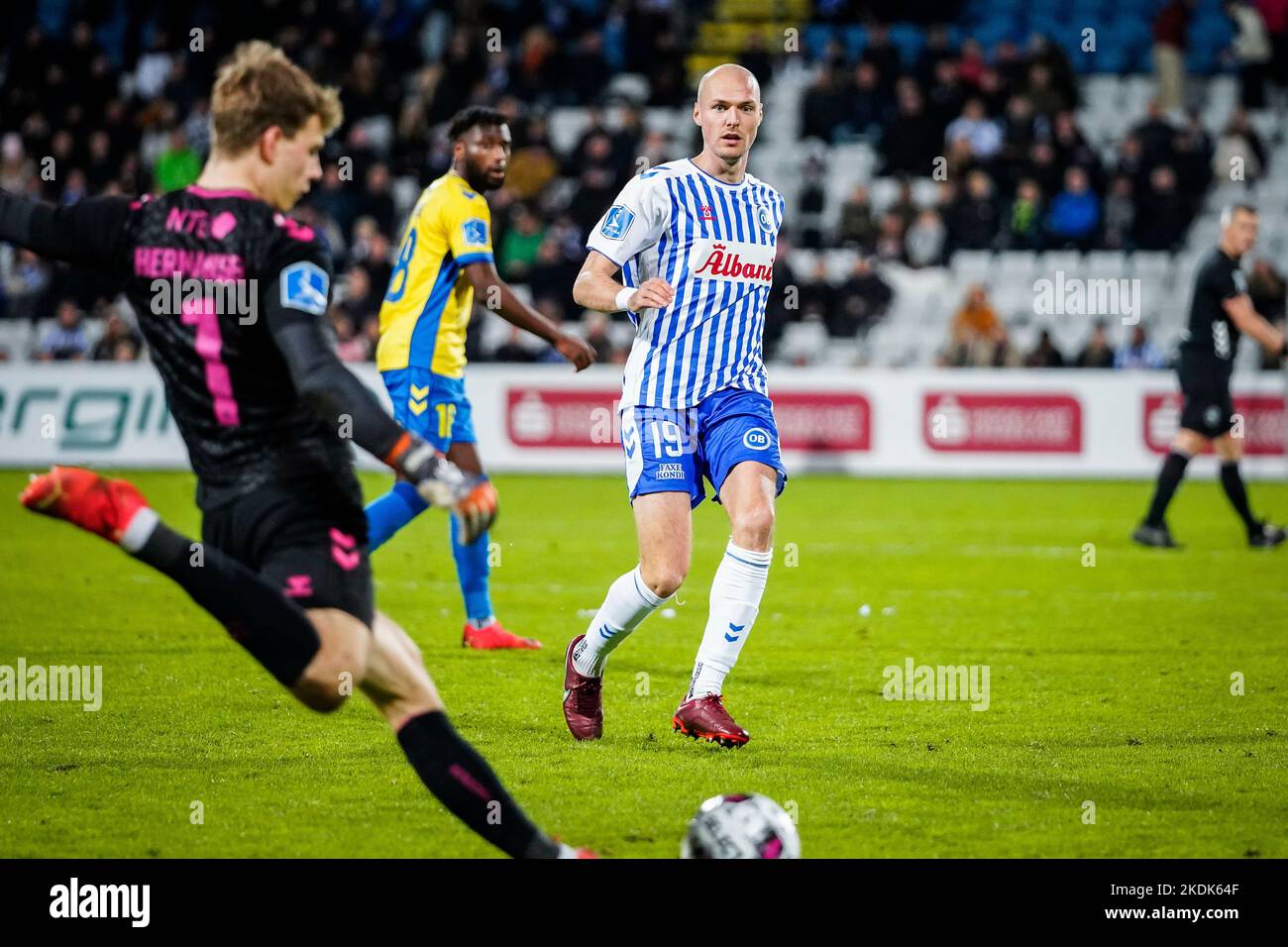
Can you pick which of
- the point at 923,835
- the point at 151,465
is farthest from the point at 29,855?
the point at 151,465

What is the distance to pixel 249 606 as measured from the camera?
4.16 meters

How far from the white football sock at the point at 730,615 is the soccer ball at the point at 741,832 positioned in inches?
69.0

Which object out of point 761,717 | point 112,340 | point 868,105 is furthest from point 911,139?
point 761,717

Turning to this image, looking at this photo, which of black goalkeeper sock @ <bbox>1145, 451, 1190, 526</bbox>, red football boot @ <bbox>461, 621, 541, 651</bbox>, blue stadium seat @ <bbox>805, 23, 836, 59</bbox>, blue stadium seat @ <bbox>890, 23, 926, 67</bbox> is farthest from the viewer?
blue stadium seat @ <bbox>805, 23, 836, 59</bbox>

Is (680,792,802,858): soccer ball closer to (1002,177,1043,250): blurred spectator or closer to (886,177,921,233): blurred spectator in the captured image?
(886,177,921,233): blurred spectator

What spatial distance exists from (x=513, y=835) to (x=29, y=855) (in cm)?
147

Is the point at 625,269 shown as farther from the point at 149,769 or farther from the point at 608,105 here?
the point at 608,105

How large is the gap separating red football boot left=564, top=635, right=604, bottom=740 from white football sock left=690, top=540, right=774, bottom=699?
38 cm

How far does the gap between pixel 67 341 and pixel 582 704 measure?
15986mm

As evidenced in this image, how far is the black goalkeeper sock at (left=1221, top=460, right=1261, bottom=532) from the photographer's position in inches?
507

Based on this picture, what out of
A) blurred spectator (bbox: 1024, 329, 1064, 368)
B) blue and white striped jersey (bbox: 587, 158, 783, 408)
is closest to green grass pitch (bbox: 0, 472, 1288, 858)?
blue and white striped jersey (bbox: 587, 158, 783, 408)

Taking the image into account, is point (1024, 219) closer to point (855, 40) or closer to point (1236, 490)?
point (855, 40)

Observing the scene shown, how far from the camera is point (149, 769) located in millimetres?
5930

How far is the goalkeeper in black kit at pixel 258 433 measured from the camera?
419 centimetres
